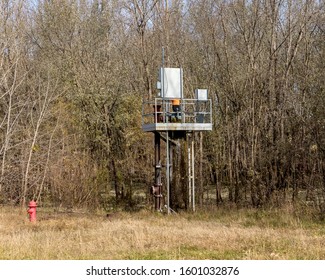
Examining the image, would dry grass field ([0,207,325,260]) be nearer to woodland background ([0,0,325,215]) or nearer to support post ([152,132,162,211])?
support post ([152,132,162,211])

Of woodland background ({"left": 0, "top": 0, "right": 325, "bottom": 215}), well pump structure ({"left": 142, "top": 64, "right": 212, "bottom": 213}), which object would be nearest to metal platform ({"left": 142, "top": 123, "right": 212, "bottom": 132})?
well pump structure ({"left": 142, "top": 64, "right": 212, "bottom": 213})

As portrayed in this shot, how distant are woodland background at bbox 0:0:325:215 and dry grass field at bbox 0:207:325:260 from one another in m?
3.46

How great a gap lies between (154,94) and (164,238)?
15.3 metres

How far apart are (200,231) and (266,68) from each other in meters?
12.5

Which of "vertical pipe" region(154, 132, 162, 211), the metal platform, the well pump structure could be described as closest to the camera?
the metal platform

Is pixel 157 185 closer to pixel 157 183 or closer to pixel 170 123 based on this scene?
pixel 157 183

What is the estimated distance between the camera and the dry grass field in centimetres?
945

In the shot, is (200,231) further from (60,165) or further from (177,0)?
(177,0)

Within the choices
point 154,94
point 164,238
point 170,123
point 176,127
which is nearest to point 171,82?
point 170,123

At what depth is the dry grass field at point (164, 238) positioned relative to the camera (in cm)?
945

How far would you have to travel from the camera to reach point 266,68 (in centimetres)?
2306

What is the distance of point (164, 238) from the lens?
11.6 meters

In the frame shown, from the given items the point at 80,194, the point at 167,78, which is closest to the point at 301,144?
the point at 167,78

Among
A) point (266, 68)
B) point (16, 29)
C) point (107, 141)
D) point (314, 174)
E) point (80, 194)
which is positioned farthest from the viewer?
point (16, 29)
